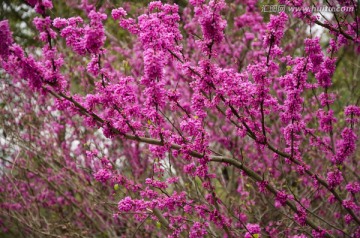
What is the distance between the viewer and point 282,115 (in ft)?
13.1

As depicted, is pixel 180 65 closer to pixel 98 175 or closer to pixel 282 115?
pixel 282 115

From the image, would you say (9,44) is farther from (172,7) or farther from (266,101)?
(266,101)

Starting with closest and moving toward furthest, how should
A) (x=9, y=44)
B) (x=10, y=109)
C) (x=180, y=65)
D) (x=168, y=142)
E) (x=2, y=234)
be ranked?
(x=9, y=44), (x=168, y=142), (x=180, y=65), (x=10, y=109), (x=2, y=234)

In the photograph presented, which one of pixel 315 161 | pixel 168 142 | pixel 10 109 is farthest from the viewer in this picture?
pixel 315 161

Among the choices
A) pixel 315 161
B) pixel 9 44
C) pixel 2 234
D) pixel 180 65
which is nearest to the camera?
pixel 9 44

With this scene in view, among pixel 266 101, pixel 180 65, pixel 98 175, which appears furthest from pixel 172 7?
pixel 98 175

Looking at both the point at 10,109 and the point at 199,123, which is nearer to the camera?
the point at 199,123

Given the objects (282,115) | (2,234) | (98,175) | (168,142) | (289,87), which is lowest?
(2,234)

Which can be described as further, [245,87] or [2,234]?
[2,234]

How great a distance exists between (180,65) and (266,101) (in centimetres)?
104

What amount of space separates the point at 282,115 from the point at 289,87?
14.2 inches

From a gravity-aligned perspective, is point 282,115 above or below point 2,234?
above

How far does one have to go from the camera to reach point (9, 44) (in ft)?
10.4

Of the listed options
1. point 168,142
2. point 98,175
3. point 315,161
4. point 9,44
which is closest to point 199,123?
point 168,142
